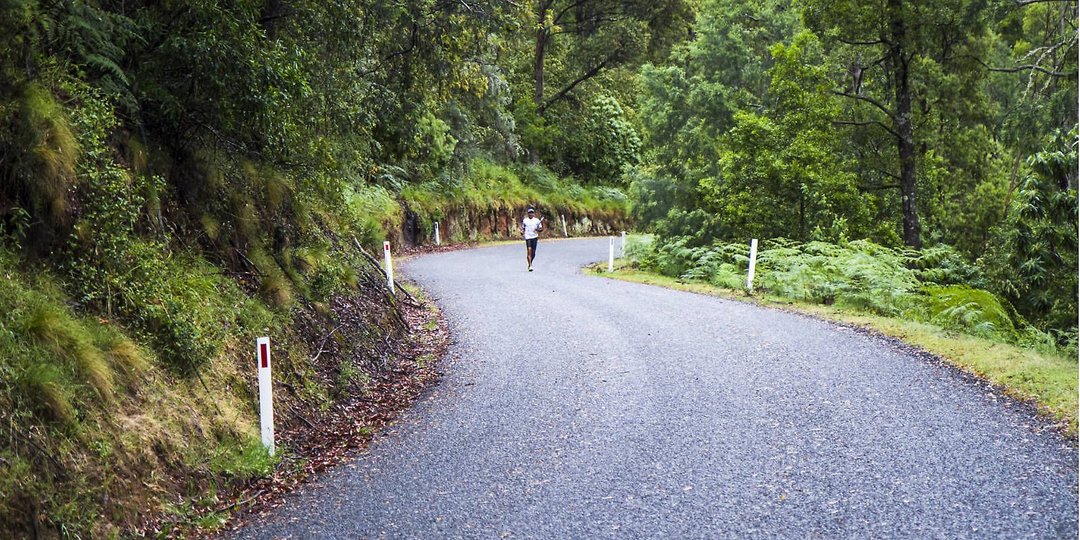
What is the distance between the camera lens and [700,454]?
6.07 metres

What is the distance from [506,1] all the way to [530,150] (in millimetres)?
30236

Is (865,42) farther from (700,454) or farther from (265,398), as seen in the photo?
(265,398)

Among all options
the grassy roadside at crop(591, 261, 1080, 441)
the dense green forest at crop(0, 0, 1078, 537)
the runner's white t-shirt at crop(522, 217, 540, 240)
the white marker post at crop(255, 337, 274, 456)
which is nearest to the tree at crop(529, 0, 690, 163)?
the dense green forest at crop(0, 0, 1078, 537)

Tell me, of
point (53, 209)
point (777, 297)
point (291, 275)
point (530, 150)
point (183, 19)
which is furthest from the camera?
point (530, 150)


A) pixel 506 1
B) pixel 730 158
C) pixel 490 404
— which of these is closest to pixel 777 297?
pixel 730 158

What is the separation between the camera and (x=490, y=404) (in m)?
7.76

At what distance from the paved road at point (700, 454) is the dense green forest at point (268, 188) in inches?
43.4

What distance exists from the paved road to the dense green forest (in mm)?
1101

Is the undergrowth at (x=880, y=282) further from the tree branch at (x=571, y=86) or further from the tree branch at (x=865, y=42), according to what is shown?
the tree branch at (x=571, y=86)

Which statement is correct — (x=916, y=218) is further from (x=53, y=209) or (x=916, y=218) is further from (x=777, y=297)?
(x=53, y=209)

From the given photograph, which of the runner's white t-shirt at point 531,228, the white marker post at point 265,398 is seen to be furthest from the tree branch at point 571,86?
the white marker post at point 265,398

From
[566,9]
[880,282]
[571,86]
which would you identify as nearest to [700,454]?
[880,282]

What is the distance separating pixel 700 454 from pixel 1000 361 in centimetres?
456

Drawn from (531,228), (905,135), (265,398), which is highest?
(905,135)
